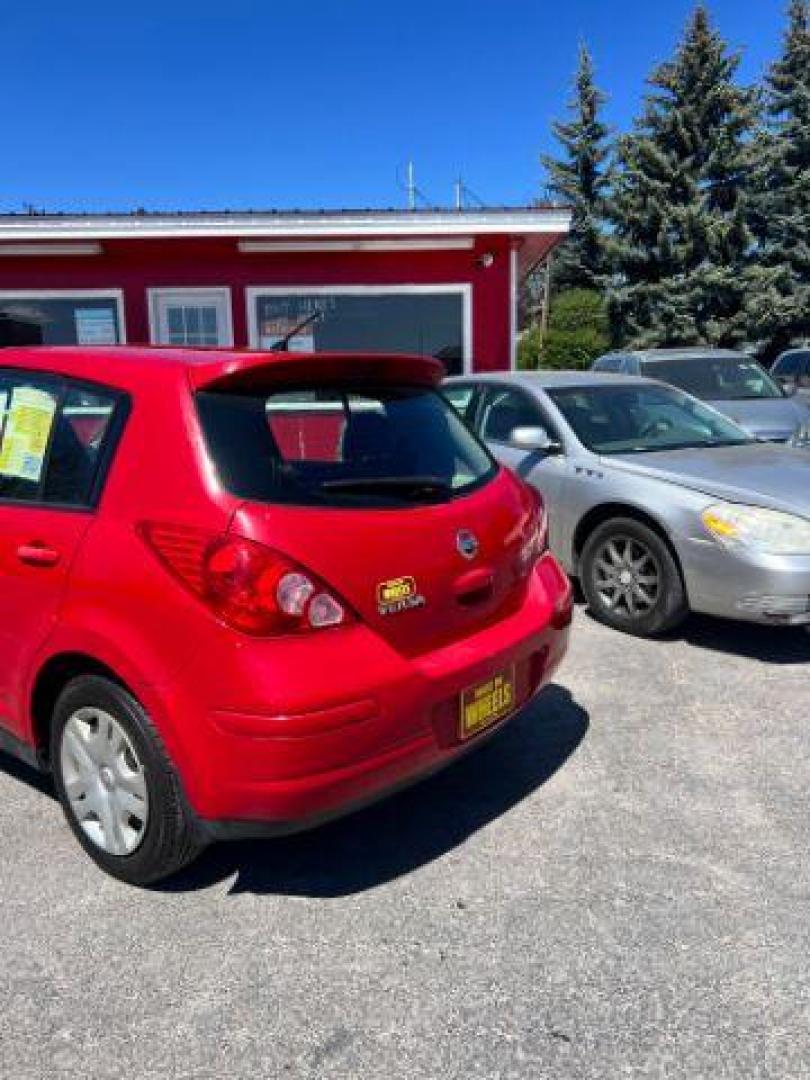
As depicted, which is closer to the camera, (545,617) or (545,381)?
(545,617)

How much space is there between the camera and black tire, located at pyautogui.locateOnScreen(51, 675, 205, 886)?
2553mm

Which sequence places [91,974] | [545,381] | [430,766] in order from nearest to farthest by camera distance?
[91,974]
[430,766]
[545,381]

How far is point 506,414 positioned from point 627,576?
1.62 metres

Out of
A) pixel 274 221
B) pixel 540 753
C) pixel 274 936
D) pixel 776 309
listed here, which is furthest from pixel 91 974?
pixel 776 309

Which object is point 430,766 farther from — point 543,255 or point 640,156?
point 640,156

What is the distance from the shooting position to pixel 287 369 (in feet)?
8.91

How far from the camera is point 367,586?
8.38 ft

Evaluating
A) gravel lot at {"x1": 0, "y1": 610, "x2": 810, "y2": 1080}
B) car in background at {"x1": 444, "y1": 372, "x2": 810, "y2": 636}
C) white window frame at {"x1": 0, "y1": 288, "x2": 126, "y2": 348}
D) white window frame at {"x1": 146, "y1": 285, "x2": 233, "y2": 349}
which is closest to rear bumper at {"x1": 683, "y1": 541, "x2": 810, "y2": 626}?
car in background at {"x1": 444, "y1": 372, "x2": 810, "y2": 636}

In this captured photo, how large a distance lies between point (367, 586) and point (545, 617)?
0.90 metres

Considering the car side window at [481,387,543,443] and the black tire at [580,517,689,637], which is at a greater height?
the car side window at [481,387,543,443]

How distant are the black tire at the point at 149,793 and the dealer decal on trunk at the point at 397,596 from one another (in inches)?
28.4

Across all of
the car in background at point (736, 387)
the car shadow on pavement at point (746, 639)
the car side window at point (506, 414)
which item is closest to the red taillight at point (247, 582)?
the car shadow on pavement at point (746, 639)

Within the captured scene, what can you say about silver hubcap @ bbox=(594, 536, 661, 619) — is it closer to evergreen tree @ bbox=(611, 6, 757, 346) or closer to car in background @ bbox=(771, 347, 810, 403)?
car in background @ bbox=(771, 347, 810, 403)

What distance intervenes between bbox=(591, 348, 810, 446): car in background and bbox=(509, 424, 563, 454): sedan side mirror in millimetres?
4447
